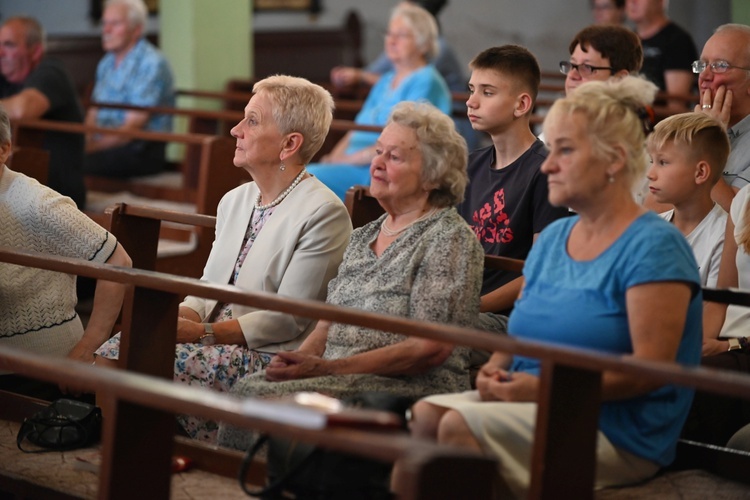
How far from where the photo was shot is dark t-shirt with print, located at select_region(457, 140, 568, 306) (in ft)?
12.0

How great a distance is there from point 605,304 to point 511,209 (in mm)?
1001

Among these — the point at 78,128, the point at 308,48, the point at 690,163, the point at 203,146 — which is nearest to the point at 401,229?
the point at 690,163

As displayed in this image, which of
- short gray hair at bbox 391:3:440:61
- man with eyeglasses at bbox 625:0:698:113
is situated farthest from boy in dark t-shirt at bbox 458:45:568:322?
man with eyeglasses at bbox 625:0:698:113

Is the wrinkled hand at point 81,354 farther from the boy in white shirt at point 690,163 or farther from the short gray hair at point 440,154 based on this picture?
the boy in white shirt at point 690,163

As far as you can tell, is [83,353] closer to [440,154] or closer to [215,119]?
[440,154]

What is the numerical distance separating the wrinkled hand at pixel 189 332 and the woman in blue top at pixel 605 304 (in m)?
1.02

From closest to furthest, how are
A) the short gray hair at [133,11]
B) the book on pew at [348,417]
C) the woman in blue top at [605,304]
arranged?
the book on pew at [348,417], the woman in blue top at [605,304], the short gray hair at [133,11]

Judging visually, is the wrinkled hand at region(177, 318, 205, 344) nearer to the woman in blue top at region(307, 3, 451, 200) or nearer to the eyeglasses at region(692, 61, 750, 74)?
the eyeglasses at region(692, 61, 750, 74)

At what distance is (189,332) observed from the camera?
3586mm

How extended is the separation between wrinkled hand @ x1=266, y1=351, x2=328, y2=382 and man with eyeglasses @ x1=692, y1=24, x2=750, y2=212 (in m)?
1.58

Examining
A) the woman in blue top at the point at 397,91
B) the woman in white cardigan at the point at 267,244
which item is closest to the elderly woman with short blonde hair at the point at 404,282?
the woman in white cardigan at the point at 267,244

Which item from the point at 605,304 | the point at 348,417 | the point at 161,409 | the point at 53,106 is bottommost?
the point at 161,409

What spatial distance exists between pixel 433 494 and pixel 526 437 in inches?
22.0

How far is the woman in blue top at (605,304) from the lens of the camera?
2.66m
